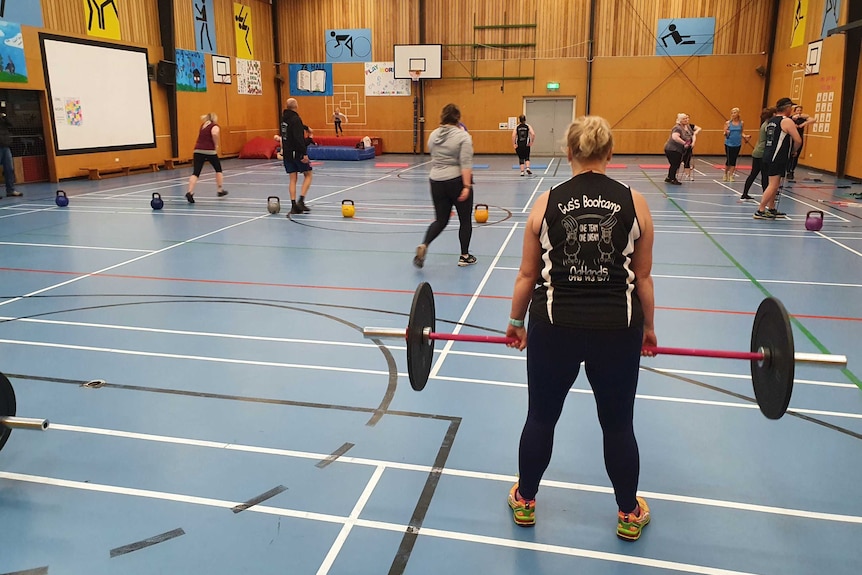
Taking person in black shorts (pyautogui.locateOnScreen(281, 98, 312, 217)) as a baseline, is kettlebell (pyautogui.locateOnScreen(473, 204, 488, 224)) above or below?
below

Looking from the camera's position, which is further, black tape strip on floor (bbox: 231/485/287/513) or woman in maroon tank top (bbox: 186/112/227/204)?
woman in maroon tank top (bbox: 186/112/227/204)

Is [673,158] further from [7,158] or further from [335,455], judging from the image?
[7,158]

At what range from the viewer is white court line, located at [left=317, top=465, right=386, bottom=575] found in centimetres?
261

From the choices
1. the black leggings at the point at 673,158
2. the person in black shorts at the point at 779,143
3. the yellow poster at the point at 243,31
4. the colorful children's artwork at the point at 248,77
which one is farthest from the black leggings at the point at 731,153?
the yellow poster at the point at 243,31

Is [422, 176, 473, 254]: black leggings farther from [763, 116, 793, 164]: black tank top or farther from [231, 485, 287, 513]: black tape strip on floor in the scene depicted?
[763, 116, 793, 164]: black tank top

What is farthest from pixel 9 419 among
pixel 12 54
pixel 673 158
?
pixel 12 54

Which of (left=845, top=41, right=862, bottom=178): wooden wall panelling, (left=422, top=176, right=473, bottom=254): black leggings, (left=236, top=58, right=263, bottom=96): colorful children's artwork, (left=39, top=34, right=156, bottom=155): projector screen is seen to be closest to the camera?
(left=422, top=176, right=473, bottom=254): black leggings

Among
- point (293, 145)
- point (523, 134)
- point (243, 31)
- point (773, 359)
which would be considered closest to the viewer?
point (773, 359)

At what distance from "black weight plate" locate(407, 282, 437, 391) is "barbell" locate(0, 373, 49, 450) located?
5.59ft

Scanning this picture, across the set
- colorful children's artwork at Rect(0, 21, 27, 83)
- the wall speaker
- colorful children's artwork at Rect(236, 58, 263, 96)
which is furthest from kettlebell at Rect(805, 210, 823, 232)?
colorful children's artwork at Rect(236, 58, 263, 96)

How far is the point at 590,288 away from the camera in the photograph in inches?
94.9

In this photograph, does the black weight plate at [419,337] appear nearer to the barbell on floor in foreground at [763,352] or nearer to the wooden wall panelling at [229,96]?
the barbell on floor in foreground at [763,352]

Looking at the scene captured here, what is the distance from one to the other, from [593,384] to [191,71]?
2108 cm

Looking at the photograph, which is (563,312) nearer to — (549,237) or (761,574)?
(549,237)
